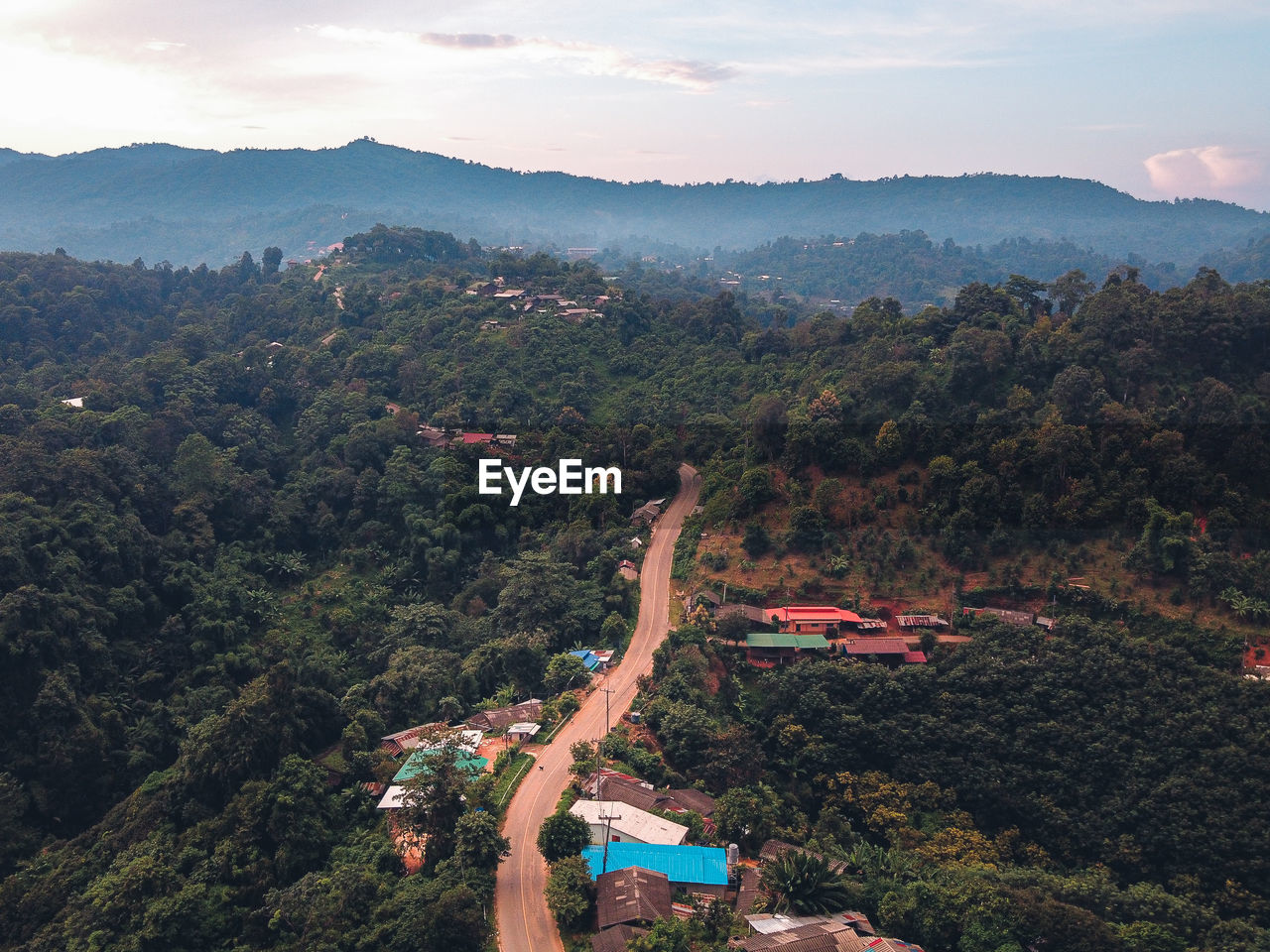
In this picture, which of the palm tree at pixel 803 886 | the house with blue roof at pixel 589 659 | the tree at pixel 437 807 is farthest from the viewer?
the house with blue roof at pixel 589 659

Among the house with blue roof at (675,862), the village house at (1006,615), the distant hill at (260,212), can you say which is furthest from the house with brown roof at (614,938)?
the distant hill at (260,212)

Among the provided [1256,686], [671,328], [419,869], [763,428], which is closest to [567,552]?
[763,428]

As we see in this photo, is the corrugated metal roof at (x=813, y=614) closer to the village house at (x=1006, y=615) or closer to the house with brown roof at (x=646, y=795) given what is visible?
the village house at (x=1006, y=615)

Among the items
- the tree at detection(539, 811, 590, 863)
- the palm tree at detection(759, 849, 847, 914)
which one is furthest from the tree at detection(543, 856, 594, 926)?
the palm tree at detection(759, 849, 847, 914)

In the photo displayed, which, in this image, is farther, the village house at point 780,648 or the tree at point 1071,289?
the tree at point 1071,289

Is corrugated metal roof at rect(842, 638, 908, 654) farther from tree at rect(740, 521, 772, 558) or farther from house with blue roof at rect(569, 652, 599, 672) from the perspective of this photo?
house with blue roof at rect(569, 652, 599, 672)

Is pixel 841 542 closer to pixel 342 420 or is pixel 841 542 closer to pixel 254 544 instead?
pixel 254 544
